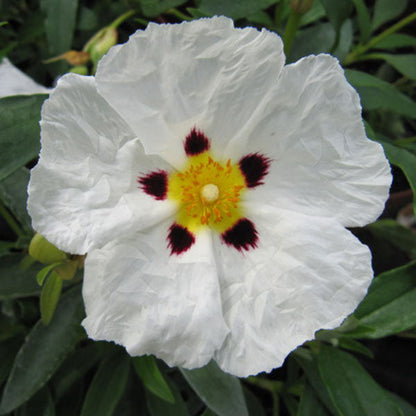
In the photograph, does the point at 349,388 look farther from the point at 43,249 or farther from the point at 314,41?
the point at 314,41

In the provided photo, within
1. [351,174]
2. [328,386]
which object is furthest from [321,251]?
[328,386]

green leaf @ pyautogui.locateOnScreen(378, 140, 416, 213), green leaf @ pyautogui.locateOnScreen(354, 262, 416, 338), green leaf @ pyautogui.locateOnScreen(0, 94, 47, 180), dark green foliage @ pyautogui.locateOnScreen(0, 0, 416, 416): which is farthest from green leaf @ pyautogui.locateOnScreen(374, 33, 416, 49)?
green leaf @ pyautogui.locateOnScreen(0, 94, 47, 180)

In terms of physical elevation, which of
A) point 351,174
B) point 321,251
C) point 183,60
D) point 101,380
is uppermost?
point 183,60

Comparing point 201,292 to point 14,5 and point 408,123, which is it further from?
point 408,123

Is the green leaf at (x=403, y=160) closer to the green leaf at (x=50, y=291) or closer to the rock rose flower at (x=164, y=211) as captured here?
the rock rose flower at (x=164, y=211)

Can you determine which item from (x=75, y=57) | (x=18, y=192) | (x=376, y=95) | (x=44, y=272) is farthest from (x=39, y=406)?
(x=376, y=95)

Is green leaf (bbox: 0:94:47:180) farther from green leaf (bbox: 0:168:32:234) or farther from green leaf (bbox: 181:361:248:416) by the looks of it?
green leaf (bbox: 181:361:248:416)
